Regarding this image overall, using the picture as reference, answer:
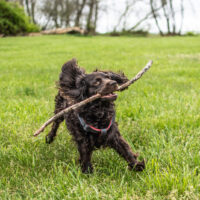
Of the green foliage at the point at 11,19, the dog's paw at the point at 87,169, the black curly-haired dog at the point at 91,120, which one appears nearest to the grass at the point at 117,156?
the dog's paw at the point at 87,169

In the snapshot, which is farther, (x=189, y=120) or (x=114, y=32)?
(x=114, y=32)

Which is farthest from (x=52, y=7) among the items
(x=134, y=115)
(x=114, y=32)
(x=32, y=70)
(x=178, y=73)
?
(x=134, y=115)

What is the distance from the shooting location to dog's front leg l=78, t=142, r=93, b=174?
2607mm

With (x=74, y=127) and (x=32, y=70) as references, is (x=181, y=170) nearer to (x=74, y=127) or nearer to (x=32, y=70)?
(x=74, y=127)

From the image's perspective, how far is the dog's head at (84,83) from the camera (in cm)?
227

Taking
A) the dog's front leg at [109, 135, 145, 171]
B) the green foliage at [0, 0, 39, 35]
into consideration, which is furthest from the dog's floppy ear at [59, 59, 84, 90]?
the green foliage at [0, 0, 39, 35]

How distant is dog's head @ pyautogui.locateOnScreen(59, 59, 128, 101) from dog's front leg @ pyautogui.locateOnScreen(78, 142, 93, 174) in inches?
18.2

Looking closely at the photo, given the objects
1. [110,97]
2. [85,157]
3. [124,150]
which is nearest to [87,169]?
[85,157]

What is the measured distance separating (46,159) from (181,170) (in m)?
1.50

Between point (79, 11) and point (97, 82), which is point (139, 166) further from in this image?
point (79, 11)

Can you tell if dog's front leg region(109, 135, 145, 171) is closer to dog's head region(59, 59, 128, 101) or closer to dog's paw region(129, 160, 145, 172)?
dog's paw region(129, 160, 145, 172)

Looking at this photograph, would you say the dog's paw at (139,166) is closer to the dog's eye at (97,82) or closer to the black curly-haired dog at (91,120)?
the black curly-haired dog at (91,120)

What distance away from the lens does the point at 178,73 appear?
775cm

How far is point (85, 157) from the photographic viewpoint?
8.64 feet
